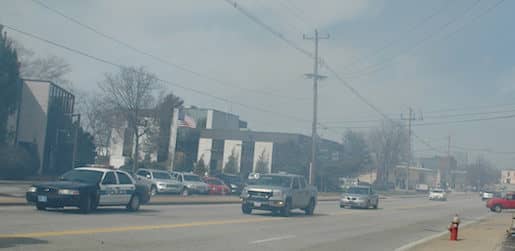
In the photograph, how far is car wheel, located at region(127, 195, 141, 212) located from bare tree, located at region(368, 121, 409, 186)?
283 ft

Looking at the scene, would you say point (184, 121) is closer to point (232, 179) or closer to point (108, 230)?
point (232, 179)

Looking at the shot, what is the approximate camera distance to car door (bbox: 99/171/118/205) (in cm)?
2238

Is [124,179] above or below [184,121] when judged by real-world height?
below

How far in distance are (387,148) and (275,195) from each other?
8280 centimetres

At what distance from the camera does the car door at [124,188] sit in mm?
23422

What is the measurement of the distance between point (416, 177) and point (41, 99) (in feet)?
369

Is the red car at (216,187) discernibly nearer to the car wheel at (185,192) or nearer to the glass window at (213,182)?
the glass window at (213,182)

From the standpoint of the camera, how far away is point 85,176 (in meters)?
22.4

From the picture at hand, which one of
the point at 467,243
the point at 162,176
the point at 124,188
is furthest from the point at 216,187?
the point at 467,243

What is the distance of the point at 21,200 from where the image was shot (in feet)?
82.0

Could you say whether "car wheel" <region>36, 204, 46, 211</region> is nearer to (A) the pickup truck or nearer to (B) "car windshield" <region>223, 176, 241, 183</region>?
(A) the pickup truck

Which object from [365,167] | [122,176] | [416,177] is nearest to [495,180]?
[416,177]

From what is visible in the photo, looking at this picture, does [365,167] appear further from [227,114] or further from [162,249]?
[162,249]

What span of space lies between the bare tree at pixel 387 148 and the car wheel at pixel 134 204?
86.3 meters
